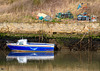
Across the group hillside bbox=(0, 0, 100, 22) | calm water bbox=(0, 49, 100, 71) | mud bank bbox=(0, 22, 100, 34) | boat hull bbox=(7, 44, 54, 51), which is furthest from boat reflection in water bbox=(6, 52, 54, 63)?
hillside bbox=(0, 0, 100, 22)

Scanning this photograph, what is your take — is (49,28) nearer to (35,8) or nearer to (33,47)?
(33,47)

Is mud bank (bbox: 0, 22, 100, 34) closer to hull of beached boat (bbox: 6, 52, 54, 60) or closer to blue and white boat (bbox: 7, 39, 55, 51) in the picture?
blue and white boat (bbox: 7, 39, 55, 51)

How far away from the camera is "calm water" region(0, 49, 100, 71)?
17.6 m

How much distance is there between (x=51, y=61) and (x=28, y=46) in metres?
3.69

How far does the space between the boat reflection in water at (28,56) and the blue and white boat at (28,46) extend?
0.45 meters

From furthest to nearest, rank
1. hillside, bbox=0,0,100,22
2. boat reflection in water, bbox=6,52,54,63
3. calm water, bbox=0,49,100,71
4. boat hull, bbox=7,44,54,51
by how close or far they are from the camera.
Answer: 1. hillside, bbox=0,0,100,22
2. boat hull, bbox=7,44,54,51
3. boat reflection in water, bbox=6,52,54,63
4. calm water, bbox=0,49,100,71

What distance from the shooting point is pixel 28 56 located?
20.8 meters

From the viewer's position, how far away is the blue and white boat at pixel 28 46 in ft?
72.1

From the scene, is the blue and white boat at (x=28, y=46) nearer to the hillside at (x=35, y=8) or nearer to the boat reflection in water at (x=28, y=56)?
the boat reflection in water at (x=28, y=56)

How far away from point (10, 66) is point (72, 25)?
9.06 m

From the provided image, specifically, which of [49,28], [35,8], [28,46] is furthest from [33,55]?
[35,8]

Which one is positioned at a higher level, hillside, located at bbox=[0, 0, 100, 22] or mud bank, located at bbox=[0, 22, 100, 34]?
hillside, located at bbox=[0, 0, 100, 22]

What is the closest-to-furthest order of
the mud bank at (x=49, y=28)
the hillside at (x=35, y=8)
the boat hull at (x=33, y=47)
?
the boat hull at (x=33, y=47), the mud bank at (x=49, y=28), the hillside at (x=35, y=8)

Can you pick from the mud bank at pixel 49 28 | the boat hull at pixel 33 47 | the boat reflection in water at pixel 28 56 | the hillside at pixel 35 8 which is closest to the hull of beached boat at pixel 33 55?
the boat reflection in water at pixel 28 56
